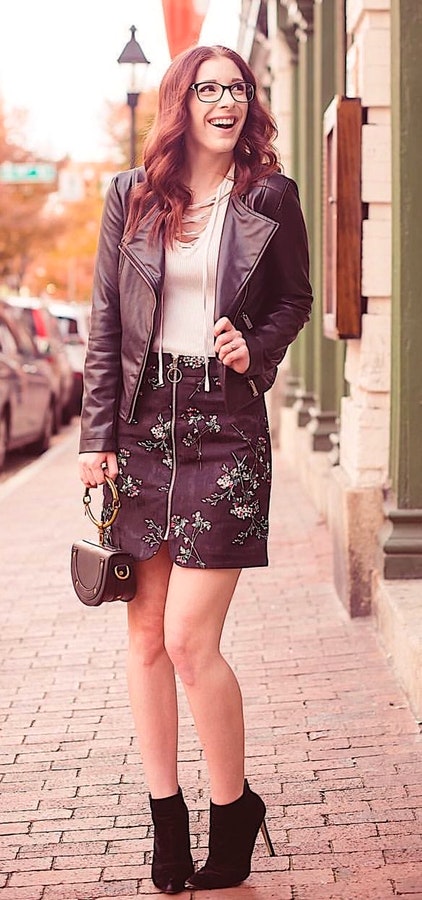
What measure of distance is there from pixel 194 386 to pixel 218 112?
699mm

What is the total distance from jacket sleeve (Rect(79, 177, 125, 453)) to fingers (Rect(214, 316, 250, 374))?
34 centimetres

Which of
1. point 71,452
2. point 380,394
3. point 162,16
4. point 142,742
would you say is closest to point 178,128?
point 142,742

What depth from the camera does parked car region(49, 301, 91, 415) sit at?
24109 mm

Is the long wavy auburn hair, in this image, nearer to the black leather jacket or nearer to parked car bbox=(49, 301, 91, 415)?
the black leather jacket

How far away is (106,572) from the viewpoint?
3850 mm

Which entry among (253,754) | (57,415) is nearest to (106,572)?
(253,754)

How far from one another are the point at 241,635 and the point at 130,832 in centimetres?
256

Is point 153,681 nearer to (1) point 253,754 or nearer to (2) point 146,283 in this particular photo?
(2) point 146,283

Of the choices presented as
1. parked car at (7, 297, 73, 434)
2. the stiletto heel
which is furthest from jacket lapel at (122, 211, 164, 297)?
parked car at (7, 297, 73, 434)

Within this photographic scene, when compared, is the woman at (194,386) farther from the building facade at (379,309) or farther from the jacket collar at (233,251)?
the building facade at (379,309)

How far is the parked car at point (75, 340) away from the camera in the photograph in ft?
79.1

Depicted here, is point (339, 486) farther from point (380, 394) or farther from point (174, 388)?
point (174, 388)

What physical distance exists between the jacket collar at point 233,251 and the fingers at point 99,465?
45cm

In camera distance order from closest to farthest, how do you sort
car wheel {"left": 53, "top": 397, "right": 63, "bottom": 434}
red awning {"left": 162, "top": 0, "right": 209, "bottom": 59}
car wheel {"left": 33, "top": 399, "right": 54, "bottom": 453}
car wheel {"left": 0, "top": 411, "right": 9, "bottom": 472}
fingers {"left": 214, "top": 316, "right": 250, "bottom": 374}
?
fingers {"left": 214, "top": 316, "right": 250, "bottom": 374}
red awning {"left": 162, "top": 0, "right": 209, "bottom": 59}
car wheel {"left": 0, "top": 411, "right": 9, "bottom": 472}
car wheel {"left": 33, "top": 399, "right": 54, "bottom": 453}
car wheel {"left": 53, "top": 397, "right": 63, "bottom": 434}
